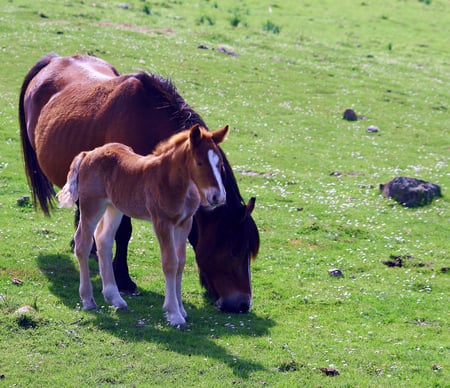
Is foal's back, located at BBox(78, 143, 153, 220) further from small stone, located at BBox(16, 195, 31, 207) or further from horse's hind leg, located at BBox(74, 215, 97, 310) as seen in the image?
small stone, located at BBox(16, 195, 31, 207)

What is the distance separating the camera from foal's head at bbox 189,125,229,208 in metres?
7.98

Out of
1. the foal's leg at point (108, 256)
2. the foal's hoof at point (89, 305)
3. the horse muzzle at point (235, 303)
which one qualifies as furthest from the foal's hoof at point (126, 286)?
the horse muzzle at point (235, 303)

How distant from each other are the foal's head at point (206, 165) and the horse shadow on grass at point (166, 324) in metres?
1.53

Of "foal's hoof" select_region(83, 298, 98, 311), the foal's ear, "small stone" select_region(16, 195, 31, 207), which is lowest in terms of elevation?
"small stone" select_region(16, 195, 31, 207)

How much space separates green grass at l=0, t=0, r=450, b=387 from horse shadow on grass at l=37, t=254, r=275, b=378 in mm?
26

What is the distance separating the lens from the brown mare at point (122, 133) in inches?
381

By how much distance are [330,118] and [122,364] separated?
1583 cm

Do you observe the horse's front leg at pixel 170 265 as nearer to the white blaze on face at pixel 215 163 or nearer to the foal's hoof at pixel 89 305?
the foal's hoof at pixel 89 305

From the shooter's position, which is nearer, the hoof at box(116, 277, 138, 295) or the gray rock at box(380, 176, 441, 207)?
the hoof at box(116, 277, 138, 295)

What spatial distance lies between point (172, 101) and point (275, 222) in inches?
186

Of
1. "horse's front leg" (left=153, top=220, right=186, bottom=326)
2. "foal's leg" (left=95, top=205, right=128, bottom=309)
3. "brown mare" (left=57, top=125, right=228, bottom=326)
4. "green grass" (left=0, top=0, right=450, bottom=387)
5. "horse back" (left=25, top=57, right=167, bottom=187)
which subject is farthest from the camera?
"horse back" (left=25, top=57, right=167, bottom=187)

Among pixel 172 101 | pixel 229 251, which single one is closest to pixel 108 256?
pixel 229 251

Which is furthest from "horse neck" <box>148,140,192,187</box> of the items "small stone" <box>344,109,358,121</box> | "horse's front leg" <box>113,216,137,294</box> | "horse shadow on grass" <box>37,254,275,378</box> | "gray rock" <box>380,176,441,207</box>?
"small stone" <box>344,109,358,121</box>

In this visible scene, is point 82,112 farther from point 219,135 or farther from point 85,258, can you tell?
point 219,135
